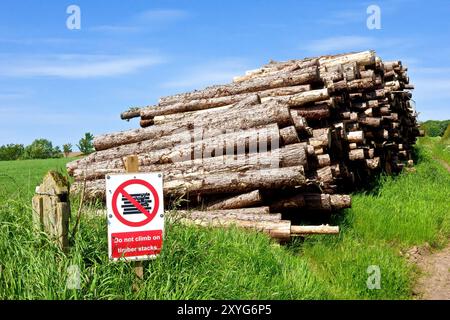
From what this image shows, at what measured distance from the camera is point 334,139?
1063 cm

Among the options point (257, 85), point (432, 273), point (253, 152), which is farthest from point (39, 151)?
point (432, 273)

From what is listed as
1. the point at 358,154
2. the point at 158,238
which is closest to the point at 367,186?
the point at 358,154

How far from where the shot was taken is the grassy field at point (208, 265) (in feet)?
14.8

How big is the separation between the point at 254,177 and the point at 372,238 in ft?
7.30

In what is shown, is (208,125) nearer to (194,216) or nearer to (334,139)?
(194,216)

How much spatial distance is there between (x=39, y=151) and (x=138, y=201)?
2856 inches

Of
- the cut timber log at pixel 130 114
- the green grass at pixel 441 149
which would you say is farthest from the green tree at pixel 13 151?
the cut timber log at pixel 130 114

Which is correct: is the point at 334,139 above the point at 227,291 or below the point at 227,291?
above

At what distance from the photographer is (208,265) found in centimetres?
532

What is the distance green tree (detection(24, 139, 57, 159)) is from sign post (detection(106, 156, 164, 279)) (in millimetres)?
71686

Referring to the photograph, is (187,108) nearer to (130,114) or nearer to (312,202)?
(130,114)

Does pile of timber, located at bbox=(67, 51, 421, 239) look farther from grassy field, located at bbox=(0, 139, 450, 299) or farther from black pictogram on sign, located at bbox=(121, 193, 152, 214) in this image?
black pictogram on sign, located at bbox=(121, 193, 152, 214)

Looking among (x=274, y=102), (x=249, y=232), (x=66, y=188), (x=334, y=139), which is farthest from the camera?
(x=334, y=139)

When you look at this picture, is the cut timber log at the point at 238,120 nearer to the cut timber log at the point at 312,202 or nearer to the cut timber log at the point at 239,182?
the cut timber log at the point at 239,182
